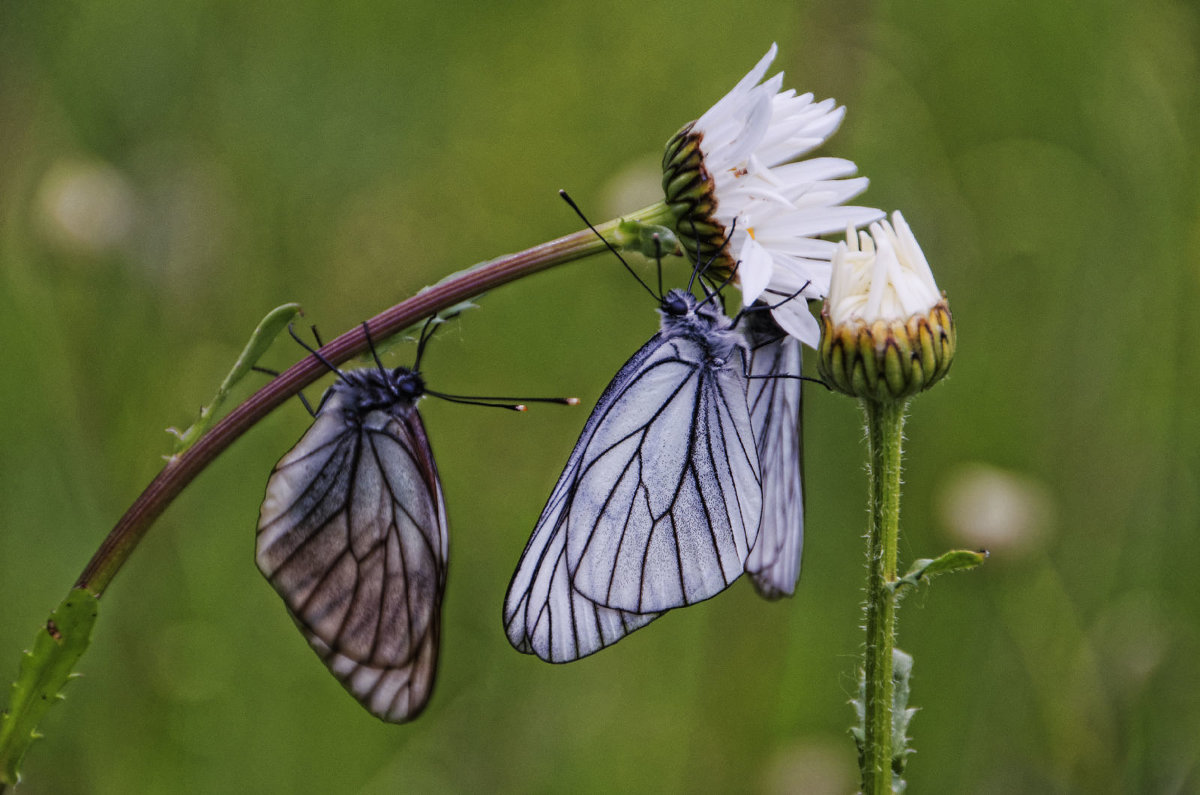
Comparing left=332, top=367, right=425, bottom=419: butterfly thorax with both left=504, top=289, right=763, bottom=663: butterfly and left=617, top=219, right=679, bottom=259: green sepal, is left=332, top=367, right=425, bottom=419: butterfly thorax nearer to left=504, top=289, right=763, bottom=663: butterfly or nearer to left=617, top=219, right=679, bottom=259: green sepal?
left=504, top=289, right=763, bottom=663: butterfly

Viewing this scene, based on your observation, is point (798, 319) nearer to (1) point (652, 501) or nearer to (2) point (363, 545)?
(1) point (652, 501)

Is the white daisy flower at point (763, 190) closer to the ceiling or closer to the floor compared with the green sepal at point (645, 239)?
closer to the ceiling

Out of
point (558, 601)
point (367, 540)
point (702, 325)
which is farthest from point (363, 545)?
point (702, 325)

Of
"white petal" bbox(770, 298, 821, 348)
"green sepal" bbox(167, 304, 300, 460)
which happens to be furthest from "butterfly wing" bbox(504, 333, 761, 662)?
"green sepal" bbox(167, 304, 300, 460)

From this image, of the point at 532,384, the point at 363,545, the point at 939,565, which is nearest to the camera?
the point at 939,565

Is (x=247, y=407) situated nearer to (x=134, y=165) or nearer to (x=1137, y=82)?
(x=134, y=165)

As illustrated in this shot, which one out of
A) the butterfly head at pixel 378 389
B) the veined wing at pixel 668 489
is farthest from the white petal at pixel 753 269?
the butterfly head at pixel 378 389

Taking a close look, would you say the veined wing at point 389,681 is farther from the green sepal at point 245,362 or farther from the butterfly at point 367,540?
the green sepal at point 245,362
